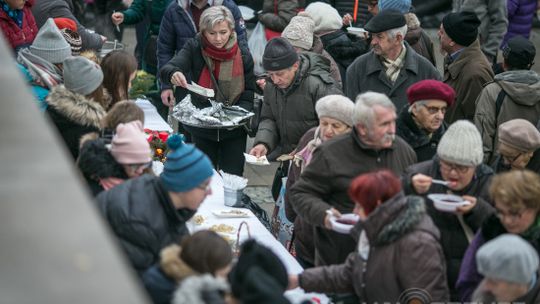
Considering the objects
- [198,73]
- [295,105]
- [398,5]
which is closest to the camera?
Answer: [295,105]

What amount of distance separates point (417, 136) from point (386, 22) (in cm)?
152

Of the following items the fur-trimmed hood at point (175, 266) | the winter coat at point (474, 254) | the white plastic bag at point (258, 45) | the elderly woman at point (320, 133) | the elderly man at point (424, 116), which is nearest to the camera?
the fur-trimmed hood at point (175, 266)

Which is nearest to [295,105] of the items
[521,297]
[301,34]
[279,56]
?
[279,56]

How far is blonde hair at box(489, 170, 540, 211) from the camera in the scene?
4.75m

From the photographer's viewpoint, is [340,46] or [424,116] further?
[340,46]

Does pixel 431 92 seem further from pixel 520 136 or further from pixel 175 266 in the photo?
pixel 175 266

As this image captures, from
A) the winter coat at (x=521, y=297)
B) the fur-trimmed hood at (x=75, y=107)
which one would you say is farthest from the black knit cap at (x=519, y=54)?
the fur-trimmed hood at (x=75, y=107)

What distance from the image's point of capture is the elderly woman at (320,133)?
6082mm

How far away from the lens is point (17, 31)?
813 cm

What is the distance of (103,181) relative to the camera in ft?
18.0

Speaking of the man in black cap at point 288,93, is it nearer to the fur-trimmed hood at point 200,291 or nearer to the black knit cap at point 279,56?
the black knit cap at point 279,56

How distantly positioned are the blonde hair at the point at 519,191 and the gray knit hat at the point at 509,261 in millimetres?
421

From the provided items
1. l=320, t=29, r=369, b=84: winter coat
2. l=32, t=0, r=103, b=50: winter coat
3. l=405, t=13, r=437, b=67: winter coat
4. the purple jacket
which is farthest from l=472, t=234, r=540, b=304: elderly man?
the purple jacket

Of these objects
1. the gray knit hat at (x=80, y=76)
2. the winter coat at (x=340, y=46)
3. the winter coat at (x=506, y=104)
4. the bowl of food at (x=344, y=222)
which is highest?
the gray knit hat at (x=80, y=76)
